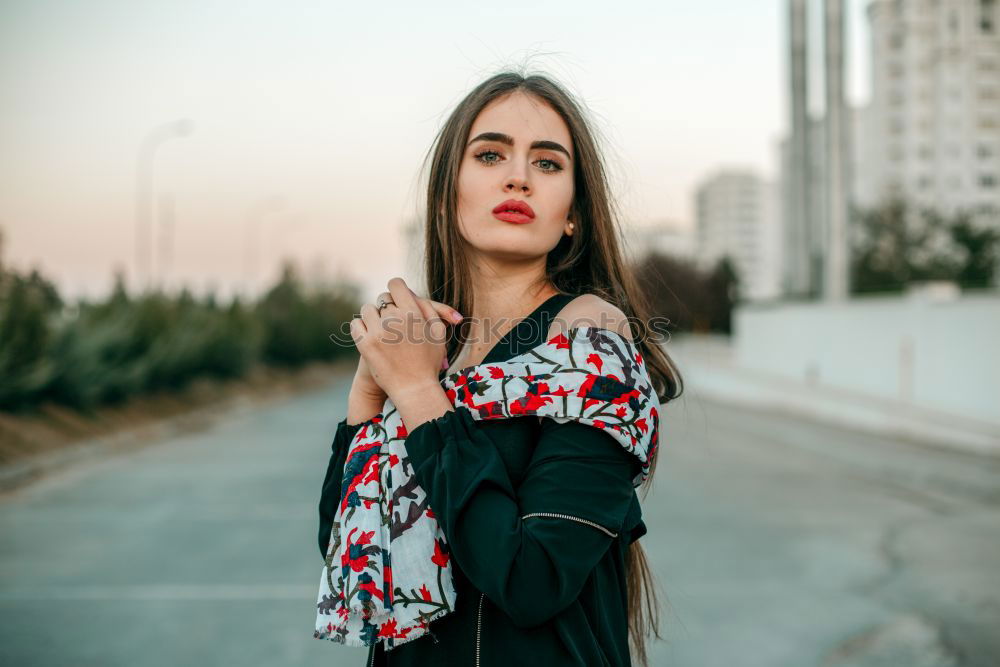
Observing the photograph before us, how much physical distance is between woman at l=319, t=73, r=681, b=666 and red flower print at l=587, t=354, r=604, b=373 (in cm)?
7

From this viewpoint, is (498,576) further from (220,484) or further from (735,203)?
(735,203)

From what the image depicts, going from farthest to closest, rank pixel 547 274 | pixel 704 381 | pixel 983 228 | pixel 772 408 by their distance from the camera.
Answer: pixel 983 228 → pixel 704 381 → pixel 772 408 → pixel 547 274

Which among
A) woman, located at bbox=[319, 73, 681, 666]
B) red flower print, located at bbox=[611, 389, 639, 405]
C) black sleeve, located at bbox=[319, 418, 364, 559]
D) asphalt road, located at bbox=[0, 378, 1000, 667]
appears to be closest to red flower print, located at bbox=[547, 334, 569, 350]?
woman, located at bbox=[319, 73, 681, 666]

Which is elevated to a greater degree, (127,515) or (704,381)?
(127,515)

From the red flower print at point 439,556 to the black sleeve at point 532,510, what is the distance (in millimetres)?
62

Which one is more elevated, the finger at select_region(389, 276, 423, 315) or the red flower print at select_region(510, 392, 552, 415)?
the finger at select_region(389, 276, 423, 315)

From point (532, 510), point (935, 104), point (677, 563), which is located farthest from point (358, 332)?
point (935, 104)

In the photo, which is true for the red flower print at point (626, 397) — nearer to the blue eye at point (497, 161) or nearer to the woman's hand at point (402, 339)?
the woman's hand at point (402, 339)

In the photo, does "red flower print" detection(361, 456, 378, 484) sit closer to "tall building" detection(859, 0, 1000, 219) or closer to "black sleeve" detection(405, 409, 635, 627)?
"black sleeve" detection(405, 409, 635, 627)

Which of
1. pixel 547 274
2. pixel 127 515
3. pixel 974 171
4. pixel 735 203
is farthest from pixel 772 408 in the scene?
pixel 735 203

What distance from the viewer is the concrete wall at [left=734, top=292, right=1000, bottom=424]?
14414 mm

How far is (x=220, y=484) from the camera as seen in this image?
9.77 m

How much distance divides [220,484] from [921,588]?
273 inches

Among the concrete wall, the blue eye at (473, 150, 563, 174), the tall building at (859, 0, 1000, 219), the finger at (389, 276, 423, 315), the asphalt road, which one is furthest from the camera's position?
the tall building at (859, 0, 1000, 219)
